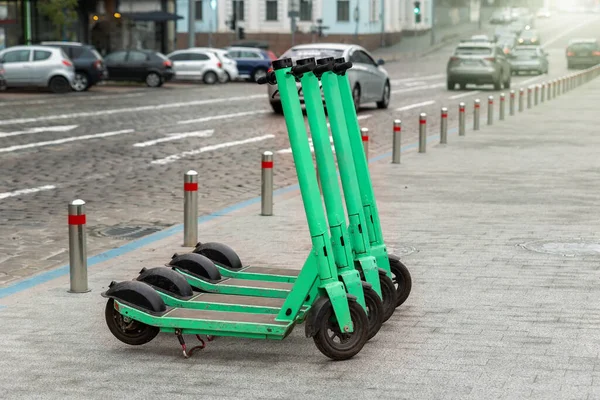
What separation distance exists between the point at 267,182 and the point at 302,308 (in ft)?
17.7

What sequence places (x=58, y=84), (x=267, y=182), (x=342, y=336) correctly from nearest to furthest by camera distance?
(x=342, y=336) → (x=267, y=182) → (x=58, y=84)

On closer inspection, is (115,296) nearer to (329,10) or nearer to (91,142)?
(91,142)

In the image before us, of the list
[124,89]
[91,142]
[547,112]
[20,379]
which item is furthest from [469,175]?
[124,89]

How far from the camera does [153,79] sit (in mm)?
44562

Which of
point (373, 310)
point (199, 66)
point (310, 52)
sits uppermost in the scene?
point (310, 52)

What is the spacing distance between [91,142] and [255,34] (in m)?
70.5

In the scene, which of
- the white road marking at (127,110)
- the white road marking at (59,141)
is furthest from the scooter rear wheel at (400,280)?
the white road marking at (127,110)

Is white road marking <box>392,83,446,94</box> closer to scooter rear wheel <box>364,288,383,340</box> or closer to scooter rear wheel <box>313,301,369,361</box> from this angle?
scooter rear wheel <box>364,288,383,340</box>

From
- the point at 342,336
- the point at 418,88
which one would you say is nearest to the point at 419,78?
the point at 418,88

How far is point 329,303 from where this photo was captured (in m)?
6.50

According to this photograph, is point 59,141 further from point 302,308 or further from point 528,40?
point 528,40

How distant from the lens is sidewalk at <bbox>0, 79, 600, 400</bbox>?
6.07 metres

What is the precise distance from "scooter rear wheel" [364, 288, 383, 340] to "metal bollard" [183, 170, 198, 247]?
3653mm

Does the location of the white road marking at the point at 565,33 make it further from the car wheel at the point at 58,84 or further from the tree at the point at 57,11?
the car wheel at the point at 58,84
